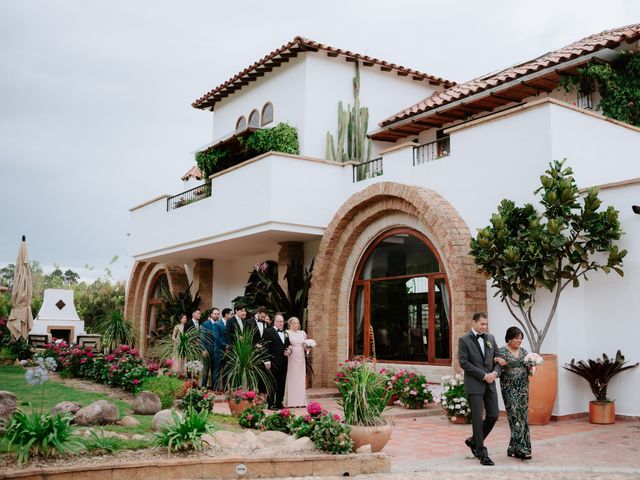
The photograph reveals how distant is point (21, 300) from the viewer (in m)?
18.7

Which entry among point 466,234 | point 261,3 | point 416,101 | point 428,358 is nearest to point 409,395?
point 428,358

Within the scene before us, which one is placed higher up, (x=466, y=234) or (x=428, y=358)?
(x=466, y=234)

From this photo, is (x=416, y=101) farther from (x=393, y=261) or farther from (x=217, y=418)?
(x=217, y=418)

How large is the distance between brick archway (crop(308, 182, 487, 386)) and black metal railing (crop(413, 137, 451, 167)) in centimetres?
95

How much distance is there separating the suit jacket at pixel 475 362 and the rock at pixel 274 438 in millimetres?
2259

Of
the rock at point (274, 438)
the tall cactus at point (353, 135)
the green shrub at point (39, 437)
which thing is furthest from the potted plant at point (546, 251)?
the green shrub at point (39, 437)

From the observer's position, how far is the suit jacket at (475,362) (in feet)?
26.2

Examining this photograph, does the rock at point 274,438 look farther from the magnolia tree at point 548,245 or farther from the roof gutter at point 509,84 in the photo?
the roof gutter at point 509,84

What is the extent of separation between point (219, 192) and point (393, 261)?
18.1ft

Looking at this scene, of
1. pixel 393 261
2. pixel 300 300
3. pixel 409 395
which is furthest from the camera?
pixel 300 300

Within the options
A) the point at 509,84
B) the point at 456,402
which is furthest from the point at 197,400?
the point at 509,84

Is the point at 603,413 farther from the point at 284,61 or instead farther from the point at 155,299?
the point at 155,299

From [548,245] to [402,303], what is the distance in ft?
15.2

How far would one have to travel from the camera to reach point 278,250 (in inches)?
751
